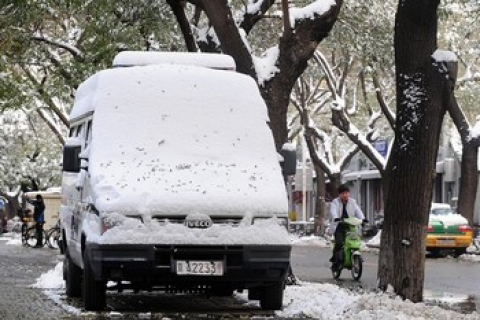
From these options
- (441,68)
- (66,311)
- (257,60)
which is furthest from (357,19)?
(66,311)

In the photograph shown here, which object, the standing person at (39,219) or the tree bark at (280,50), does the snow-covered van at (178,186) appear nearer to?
the tree bark at (280,50)

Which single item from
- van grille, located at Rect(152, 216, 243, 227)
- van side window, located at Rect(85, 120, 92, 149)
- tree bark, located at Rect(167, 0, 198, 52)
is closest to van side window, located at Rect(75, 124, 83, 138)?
van side window, located at Rect(85, 120, 92, 149)

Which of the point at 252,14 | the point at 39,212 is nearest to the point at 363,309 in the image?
the point at 252,14

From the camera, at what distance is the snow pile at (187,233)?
11477mm

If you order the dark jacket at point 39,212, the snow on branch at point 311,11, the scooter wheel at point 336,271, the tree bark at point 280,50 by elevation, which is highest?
the snow on branch at point 311,11

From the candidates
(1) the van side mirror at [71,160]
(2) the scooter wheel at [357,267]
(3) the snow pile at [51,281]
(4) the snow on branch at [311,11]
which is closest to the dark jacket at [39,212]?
(3) the snow pile at [51,281]

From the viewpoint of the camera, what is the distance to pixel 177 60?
13992 millimetres

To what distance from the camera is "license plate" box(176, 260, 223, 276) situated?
Answer: 11594 mm

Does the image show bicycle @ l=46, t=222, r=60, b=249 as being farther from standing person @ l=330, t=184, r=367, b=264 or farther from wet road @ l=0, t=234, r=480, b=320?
standing person @ l=330, t=184, r=367, b=264

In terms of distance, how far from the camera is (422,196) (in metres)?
12.9

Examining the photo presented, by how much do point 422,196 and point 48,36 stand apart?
69.6ft

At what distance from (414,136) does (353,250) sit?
24.7ft

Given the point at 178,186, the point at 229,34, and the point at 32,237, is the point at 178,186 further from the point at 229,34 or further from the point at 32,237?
the point at 32,237

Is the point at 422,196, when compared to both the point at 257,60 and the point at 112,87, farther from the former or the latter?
the point at 257,60
